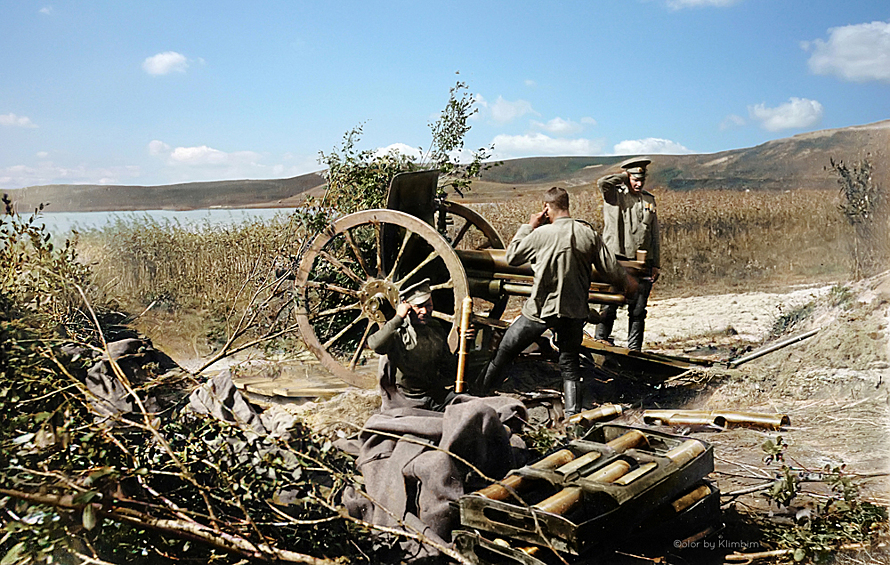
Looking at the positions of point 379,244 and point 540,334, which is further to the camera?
point 379,244

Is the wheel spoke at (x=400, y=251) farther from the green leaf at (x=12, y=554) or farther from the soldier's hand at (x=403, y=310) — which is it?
the green leaf at (x=12, y=554)

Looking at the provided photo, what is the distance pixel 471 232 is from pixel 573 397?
1.66 m

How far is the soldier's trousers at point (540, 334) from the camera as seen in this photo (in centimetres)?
526

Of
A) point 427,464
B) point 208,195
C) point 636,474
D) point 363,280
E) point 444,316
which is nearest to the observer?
point 636,474

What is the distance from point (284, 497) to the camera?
13.9 feet

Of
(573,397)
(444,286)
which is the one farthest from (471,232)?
(573,397)

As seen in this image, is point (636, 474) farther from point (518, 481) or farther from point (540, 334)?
point (540, 334)

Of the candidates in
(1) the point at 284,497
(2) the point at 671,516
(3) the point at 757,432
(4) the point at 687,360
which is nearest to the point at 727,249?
(4) the point at 687,360

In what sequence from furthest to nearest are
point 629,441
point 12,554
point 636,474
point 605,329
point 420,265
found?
point 605,329 → point 420,265 → point 629,441 → point 636,474 → point 12,554

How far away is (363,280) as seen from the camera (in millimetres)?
5711

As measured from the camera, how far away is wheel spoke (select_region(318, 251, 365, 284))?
5.61m

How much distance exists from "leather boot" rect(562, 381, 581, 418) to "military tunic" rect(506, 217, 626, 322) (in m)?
0.51

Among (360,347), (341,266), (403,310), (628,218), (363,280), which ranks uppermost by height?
(628,218)

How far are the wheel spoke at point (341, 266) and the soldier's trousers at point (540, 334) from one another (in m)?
1.11
